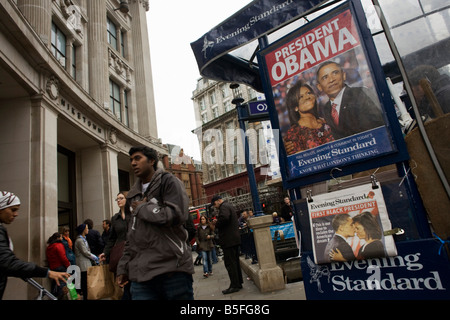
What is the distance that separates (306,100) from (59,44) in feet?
39.3

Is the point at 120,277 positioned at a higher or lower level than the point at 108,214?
lower

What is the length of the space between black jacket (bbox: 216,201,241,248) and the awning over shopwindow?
10.1 ft

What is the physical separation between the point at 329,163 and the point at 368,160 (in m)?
0.32

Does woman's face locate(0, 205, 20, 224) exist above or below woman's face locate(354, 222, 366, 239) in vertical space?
above

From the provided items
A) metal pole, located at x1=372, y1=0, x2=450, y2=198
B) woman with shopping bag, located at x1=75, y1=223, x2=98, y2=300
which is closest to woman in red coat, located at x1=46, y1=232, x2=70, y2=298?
woman with shopping bag, located at x1=75, y1=223, x2=98, y2=300

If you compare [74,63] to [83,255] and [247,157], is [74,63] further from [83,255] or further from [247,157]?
[247,157]

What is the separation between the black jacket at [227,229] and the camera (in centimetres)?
613

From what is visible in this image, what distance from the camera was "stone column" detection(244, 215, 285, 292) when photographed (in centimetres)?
543

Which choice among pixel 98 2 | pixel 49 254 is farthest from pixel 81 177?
pixel 98 2

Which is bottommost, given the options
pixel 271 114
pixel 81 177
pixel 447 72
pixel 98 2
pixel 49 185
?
pixel 447 72

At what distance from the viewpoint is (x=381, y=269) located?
218 cm

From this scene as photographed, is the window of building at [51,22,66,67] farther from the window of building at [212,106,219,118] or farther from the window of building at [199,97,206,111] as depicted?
the window of building at [199,97,206,111]

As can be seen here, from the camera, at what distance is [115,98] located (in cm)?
1523
